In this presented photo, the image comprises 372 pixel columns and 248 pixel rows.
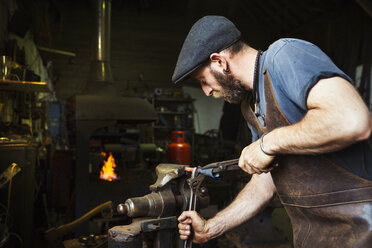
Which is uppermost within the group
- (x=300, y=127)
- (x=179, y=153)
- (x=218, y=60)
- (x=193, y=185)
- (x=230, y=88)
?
(x=218, y=60)

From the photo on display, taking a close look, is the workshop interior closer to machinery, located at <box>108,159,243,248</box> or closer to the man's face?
machinery, located at <box>108,159,243,248</box>

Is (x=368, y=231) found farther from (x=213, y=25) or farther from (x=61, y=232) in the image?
(x=61, y=232)

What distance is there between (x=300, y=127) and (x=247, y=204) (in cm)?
70

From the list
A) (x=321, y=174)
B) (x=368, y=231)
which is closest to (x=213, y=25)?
(x=321, y=174)

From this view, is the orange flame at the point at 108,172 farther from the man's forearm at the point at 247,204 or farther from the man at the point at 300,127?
the man at the point at 300,127

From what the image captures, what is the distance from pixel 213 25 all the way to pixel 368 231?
38.9 inches

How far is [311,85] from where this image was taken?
1.07m

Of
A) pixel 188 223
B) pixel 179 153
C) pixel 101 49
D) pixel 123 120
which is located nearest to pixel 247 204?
pixel 188 223

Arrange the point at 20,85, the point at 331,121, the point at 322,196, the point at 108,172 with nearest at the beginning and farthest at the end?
the point at 331,121, the point at 322,196, the point at 20,85, the point at 108,172

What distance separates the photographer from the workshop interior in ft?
6.98

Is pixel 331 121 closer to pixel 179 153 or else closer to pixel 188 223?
pixel 188 223

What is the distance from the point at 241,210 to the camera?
1671mm

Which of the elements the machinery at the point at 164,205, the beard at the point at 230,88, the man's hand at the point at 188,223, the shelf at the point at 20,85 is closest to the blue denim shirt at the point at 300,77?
the beard at the point at 230,88

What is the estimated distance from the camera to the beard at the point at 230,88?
141cm
